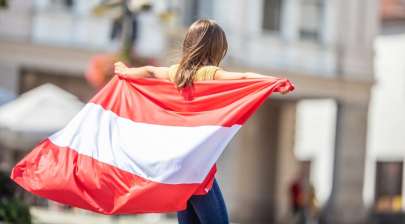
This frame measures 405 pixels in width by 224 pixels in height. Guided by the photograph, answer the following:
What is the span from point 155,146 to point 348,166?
2540 cm

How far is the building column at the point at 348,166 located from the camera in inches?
1223

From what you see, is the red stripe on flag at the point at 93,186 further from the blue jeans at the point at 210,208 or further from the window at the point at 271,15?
the window at the point at 271,15

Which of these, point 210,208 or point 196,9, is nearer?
point 210,208

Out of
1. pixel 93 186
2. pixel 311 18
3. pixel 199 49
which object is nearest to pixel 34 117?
pixel 93 186

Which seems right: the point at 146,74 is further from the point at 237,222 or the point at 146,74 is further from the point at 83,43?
the point at 237,222

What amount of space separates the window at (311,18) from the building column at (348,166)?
2238mm

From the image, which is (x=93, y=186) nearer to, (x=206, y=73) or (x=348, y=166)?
(x=206, y=73)

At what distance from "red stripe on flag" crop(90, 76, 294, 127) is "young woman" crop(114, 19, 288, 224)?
0.05 m

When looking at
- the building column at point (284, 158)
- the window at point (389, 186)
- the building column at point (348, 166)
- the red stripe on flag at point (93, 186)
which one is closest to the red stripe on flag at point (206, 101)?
the red stripe on flag at point (93, 186)

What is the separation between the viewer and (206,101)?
20.1 feet

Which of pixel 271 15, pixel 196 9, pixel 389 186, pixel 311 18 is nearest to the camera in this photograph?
pixel 196 9

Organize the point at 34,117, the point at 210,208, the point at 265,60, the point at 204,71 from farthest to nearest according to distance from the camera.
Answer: the point at 265,60 < the point at 34,117 < the point at 204,71 < the point at 210,208

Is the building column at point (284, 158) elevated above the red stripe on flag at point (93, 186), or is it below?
below

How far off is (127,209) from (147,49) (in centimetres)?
2098
